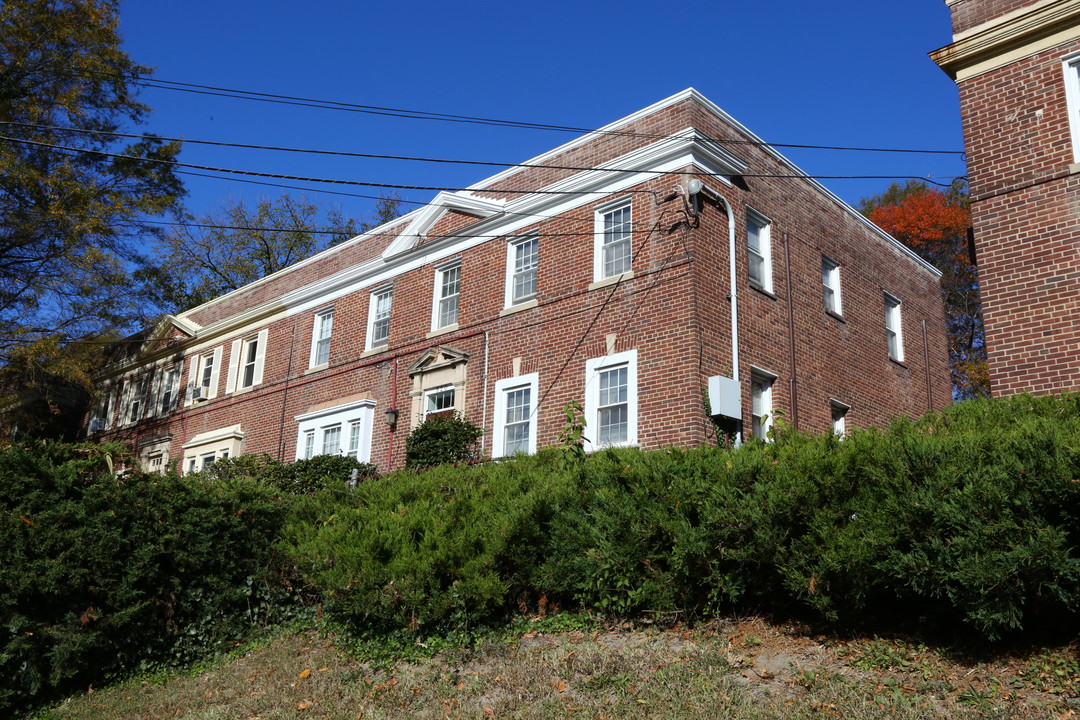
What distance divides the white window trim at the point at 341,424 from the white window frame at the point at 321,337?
1522 mm

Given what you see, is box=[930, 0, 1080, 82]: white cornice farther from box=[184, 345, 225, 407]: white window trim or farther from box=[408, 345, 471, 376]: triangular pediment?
box=[184, 345, 225, 407]: white window trim

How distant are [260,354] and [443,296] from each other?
25.0 ft

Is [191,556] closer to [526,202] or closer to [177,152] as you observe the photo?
[526,202]

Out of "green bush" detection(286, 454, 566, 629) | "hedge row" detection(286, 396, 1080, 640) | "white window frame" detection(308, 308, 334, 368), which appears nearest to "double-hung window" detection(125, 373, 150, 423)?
"white window frame" detection(308, 308, 334, 368)

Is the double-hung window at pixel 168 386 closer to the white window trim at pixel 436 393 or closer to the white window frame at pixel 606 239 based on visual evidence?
the white window trim at pixel 436 393

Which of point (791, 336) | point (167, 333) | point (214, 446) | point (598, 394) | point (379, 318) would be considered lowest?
point (214, 446)

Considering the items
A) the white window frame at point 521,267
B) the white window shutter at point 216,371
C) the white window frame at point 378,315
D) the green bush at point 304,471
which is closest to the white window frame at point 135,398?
the white window shutter at point 216,371

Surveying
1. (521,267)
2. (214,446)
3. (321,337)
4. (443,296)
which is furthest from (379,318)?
(214,446)

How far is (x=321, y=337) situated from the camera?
23156 millimetres

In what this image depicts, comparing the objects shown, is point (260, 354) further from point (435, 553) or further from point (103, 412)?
point (435, 553)

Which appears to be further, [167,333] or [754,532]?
[167,333]

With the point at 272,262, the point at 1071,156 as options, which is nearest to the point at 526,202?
the point at 1071,156

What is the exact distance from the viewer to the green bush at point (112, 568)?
819cm

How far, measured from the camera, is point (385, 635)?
833cm
